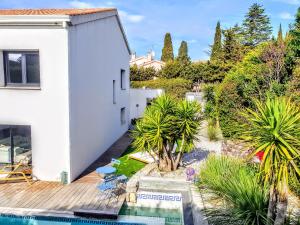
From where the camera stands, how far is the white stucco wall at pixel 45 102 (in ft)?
48.5

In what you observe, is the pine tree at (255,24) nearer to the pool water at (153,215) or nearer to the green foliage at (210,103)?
the green foliage at (210,103)

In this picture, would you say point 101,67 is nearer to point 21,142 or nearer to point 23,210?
point 21,142

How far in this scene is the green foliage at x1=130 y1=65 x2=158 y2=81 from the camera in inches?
2274

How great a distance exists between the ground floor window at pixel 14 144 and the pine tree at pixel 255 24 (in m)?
56.6

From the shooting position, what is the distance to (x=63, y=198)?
522 inches

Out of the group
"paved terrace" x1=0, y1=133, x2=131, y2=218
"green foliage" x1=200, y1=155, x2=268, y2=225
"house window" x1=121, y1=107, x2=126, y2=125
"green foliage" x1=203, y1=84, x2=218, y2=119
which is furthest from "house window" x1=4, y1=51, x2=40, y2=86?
"green foliage" x1=203, y1=84, x2=218, y2=119

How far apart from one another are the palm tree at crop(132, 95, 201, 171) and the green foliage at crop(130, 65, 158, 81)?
136 ft

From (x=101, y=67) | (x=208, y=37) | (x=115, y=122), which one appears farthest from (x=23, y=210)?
(x=208, y=37)

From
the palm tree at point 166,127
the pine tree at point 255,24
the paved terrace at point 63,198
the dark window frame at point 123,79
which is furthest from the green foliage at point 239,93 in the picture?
the pine tree at point 255,24

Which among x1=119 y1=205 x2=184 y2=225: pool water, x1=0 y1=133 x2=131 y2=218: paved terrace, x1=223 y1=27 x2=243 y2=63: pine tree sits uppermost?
x1=223 y1=27 x2=243 y2=63: pine tree

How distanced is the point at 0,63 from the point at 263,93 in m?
19.0

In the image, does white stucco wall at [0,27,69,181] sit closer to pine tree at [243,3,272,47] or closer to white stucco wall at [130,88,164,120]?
white stucco wall at [130,88,164,120]

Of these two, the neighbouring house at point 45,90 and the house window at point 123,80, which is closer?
the neighbouring house at point 45,90

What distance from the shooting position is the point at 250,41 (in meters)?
60.0
